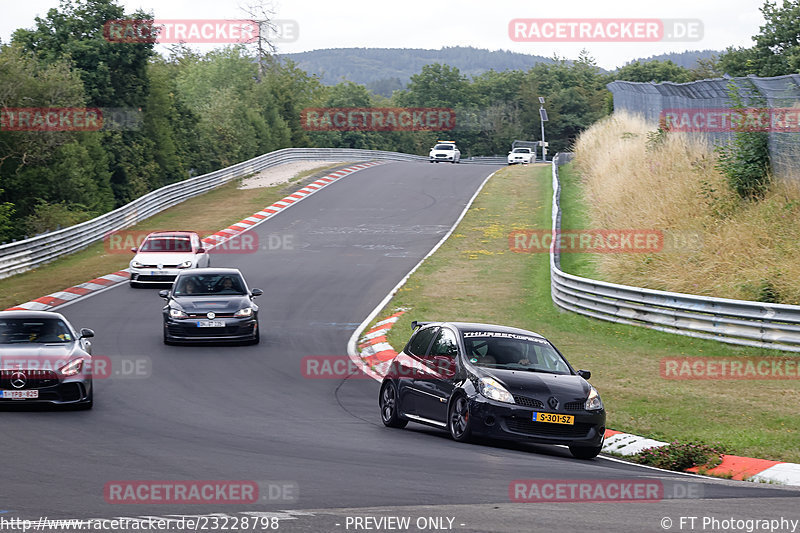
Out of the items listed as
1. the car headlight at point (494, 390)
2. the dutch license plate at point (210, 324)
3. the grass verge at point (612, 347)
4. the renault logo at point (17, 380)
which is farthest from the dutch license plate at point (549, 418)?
the dutch license plate at point (210, 324)

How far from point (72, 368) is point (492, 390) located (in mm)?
5888

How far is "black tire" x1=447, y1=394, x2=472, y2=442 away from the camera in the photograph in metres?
11.7

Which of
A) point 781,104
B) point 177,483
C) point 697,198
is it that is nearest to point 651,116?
point 697,198

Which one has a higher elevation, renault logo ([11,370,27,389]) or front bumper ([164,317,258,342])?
renault logo ([11,370,27,389])

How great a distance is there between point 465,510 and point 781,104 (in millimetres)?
17690

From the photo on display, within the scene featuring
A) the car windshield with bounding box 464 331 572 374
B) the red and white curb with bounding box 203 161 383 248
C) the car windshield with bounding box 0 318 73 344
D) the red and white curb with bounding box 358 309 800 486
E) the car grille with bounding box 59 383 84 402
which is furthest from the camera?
the red and white curb with bounding box 203 161 383 248

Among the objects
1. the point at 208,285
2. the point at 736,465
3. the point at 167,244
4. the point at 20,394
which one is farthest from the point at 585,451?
the point at 167,244

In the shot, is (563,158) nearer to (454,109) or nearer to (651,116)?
(651,116)

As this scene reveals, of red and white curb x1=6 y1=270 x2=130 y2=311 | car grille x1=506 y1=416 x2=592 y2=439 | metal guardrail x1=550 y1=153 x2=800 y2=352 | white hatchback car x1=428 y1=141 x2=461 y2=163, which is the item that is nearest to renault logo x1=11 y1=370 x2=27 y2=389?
car grille x1=506 y1=416 x2=592 y2=439

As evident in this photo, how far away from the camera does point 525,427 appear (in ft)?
37.4

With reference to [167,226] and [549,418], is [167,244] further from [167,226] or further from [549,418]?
[549,418]

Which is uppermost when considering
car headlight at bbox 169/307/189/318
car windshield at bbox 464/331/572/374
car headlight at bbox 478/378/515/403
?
car windshield at bbox 464/331/572/374

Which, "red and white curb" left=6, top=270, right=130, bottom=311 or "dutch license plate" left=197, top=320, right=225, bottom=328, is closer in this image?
"dutch license plate" left=197, top=320, right=225, bottom=328

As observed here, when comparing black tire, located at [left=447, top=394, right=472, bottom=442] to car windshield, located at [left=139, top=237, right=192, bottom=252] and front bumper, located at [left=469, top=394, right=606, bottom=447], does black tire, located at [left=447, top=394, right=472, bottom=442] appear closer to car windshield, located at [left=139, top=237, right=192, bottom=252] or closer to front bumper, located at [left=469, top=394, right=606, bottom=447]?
front bumper, located at [left=469, top=394, right=606, bottom=447]
